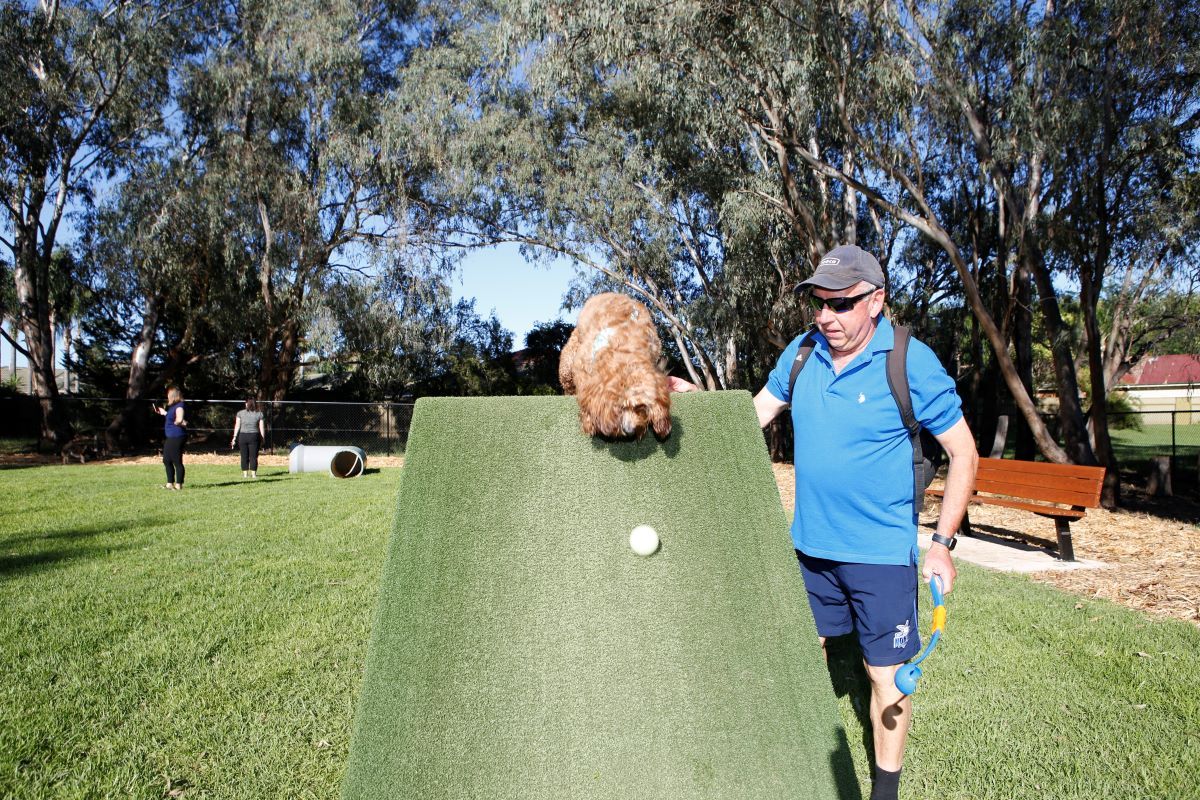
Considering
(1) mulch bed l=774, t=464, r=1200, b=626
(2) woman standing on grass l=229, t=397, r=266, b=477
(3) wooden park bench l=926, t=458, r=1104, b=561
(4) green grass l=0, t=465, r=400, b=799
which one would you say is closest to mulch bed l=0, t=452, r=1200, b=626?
(1) mulch bed l=774, t=464, r=1200, b=626

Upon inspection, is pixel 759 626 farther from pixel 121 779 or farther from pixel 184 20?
pixel 184 20

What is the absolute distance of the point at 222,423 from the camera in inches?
888

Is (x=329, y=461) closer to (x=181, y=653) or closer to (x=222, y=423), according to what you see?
(x=222, y=423)

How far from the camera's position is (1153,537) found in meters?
8.51

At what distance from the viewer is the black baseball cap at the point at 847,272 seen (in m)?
2.41

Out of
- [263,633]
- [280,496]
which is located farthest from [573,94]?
[263,633]

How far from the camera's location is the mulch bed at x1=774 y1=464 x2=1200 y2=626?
223 inches

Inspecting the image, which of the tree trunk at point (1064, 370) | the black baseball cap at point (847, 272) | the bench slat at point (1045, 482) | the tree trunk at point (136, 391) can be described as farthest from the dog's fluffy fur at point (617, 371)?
the tree trunk at point (136, 391)

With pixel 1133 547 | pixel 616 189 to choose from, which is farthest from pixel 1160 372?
pixel 1133 547

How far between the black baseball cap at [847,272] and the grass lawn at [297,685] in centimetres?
194

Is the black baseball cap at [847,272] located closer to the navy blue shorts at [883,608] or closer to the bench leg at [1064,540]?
the navy blue shorts at [883,608]

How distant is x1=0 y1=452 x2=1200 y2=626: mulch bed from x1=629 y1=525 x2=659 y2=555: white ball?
145 cm

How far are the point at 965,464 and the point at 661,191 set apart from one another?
18.3 m

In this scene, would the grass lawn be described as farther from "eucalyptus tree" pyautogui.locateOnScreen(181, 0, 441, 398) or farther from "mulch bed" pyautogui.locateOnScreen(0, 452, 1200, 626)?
"eucalyptus tree" pyautogui.locateOnScreen(181, 0, 441, 398)
